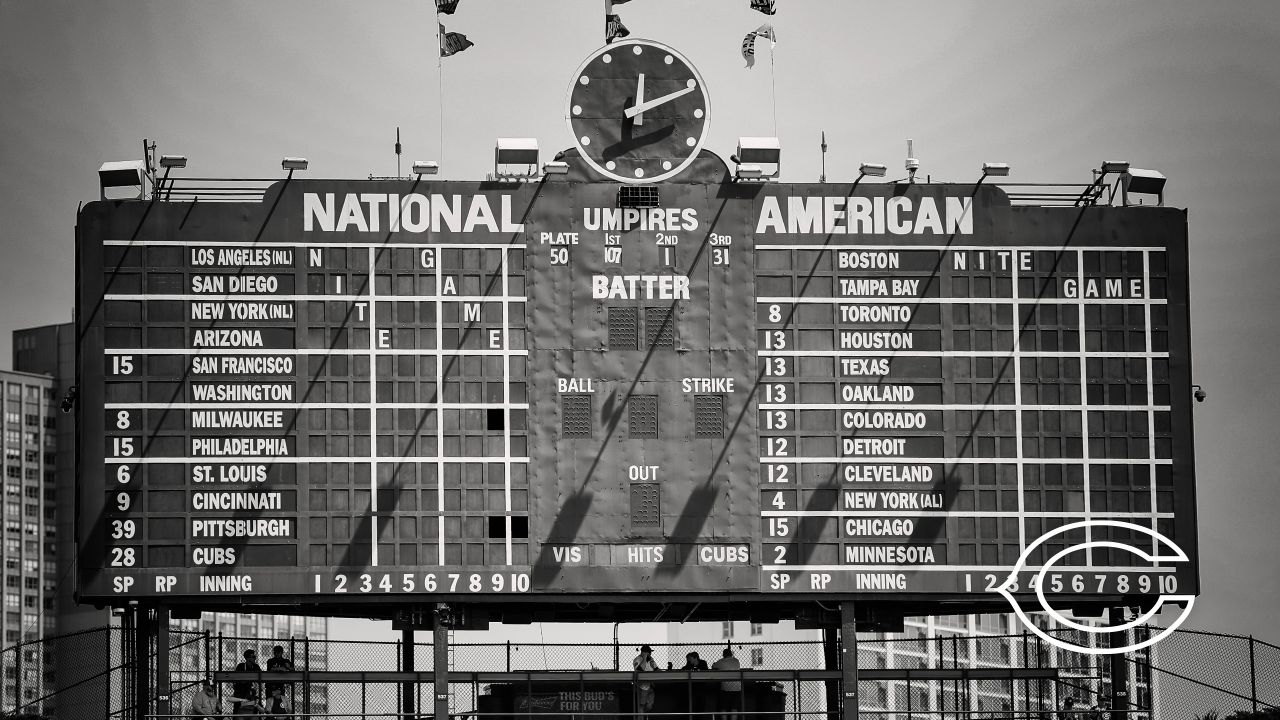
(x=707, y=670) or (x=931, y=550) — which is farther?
(x=707, y=670)

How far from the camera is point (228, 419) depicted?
22469 millimetres

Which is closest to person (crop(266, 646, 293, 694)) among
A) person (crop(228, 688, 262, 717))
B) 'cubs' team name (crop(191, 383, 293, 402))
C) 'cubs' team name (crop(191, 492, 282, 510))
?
person (crop(228, 688, 262, 717))

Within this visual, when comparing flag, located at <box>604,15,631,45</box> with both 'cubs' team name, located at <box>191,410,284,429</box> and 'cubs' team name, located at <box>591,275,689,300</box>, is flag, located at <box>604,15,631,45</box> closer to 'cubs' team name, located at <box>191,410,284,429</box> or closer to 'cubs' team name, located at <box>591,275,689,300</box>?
'cubs' team name, located at <box>591,275,689,300</box>

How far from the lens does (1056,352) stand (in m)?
23.1

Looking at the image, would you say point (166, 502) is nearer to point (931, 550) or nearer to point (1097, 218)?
point (931, 550)

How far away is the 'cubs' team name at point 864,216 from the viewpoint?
23.2 m

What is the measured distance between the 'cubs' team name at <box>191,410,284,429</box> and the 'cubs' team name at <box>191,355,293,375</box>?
532mm

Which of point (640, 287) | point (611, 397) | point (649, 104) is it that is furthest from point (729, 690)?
point (649, 104)

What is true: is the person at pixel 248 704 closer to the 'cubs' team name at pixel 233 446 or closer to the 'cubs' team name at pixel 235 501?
the 'cubs' team name at pixel 235 501

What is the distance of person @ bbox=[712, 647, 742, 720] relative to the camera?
83.6 ft

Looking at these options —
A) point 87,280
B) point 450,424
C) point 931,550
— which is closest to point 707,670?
point 931,550

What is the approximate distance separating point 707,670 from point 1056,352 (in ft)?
22.2

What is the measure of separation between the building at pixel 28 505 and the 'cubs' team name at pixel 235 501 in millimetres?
118827

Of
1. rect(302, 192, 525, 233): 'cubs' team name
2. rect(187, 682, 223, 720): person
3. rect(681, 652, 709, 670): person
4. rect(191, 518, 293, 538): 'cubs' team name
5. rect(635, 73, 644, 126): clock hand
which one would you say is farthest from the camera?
rect(681, 652, 709, 670): person
